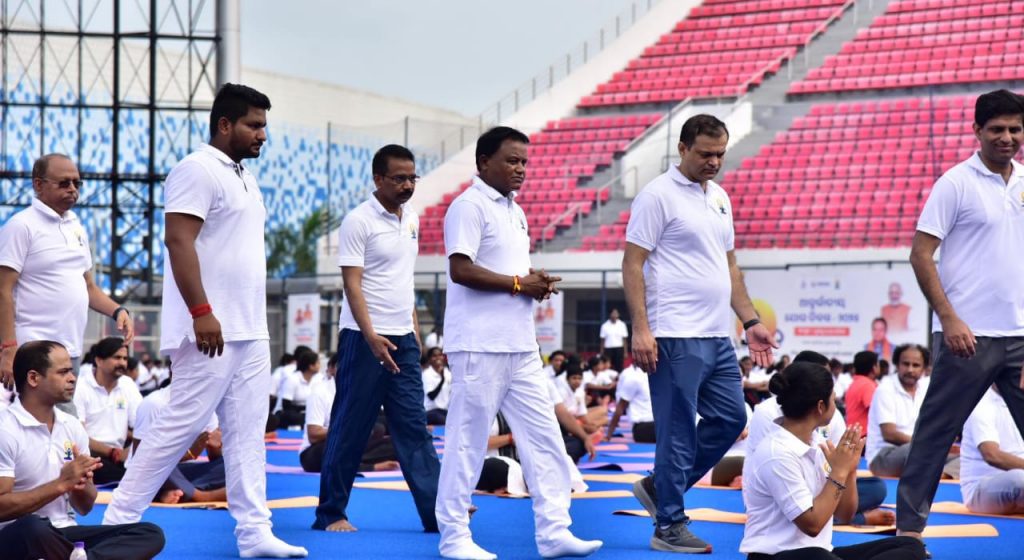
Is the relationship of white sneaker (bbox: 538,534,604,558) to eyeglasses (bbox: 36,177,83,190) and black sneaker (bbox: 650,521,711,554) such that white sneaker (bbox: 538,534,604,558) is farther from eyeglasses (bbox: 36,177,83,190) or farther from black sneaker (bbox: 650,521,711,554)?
eyeglasses (bbox: 36,177,83,190)

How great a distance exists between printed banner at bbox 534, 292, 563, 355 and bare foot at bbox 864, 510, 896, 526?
50.8 ft

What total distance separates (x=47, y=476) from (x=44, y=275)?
1655 mm

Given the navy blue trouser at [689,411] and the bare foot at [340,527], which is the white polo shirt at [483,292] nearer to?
the navy blue trouser at [689,411]

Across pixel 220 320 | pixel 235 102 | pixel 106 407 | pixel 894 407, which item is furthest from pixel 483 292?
pixel 894 407

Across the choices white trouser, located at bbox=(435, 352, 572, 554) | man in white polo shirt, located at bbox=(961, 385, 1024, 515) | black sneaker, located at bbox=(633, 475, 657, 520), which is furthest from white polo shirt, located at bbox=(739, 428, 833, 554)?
man in white polo shirt, located at bbox=(961, 385, 1024, 515)

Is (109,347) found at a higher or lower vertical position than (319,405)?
higher

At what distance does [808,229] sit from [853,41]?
930 centimetres

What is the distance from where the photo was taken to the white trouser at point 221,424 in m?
5.76

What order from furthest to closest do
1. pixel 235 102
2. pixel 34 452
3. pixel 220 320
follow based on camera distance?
pixel 235 102 → pixel 220 320 → pixel 34 452

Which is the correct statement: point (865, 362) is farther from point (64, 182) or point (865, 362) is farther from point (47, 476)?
point (47, 476)

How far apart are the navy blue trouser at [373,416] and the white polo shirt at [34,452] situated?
1986mm

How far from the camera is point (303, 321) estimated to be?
2453 cm

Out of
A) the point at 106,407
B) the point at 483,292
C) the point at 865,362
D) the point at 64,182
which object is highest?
the point at 64,182

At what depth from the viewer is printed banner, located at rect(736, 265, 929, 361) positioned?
20516mm
